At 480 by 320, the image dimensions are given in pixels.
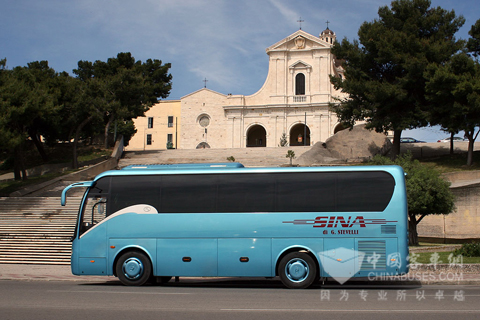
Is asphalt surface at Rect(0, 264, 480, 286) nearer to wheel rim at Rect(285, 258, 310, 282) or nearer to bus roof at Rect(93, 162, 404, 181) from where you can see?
wheel rim at Rect(285, 258, 310, 282)

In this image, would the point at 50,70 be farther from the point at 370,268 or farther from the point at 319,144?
the point at 370,268

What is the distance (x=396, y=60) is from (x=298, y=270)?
2648 cm

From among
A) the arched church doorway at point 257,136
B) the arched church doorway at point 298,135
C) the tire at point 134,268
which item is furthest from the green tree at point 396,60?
the arched church doorway at point 257,136

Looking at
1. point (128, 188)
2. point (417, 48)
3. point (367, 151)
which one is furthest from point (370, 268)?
point (367, 151)

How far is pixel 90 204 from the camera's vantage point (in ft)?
39.2

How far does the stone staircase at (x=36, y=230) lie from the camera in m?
17.3

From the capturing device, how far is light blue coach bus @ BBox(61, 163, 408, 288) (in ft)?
35.9

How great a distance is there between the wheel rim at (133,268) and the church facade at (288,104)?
47420 mm

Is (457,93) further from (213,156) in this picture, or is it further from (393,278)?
(393,278)

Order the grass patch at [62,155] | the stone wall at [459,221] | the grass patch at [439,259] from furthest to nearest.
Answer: the grass patch at [62,155] < the stone wall at [459,221] < the grass patch at [439,259]

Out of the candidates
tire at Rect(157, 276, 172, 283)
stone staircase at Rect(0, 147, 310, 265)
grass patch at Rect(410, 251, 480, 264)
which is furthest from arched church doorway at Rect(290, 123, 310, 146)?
tire at Rect(157, 276, 172, 283)

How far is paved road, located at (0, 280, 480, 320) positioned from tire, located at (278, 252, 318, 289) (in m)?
0.31

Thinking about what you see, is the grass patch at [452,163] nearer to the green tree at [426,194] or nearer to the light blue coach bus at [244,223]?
the green tree at [426,194]

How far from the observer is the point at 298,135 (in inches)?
2457
